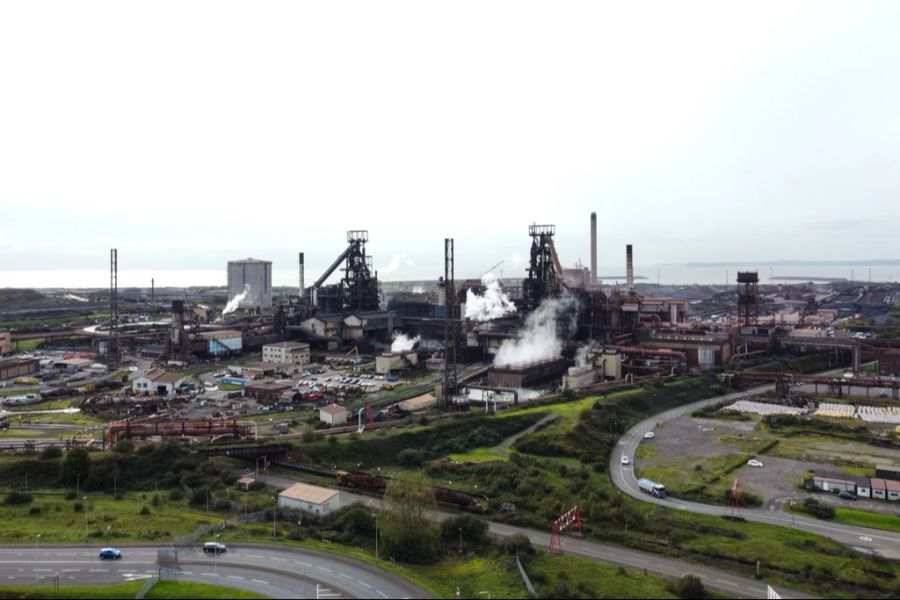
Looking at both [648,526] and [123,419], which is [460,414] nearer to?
[648,526]

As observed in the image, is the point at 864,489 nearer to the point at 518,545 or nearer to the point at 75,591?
the point at 518,545

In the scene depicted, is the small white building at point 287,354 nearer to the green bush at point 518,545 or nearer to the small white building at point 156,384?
the small white building at point 156,384

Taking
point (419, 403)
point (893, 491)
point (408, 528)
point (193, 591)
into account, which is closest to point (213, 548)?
point (193, 591)

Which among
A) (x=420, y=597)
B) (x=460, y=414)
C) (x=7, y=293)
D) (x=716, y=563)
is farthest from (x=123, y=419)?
(x=7, y=293)

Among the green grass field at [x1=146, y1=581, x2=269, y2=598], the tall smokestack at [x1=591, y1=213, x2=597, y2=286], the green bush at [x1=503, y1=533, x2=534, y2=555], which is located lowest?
the green bush at [x1=503, y1=533, x2=534, y2=555]

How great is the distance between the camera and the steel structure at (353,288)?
239 ft

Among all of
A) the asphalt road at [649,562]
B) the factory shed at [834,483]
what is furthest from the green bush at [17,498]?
the factory shed at [834,483]

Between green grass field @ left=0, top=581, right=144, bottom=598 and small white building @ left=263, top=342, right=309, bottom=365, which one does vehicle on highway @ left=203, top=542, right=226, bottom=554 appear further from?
small white building @ left=263, top=342, right=309, bottom=365

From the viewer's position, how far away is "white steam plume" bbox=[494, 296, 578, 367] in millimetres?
52625

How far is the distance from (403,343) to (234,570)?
1814 inches

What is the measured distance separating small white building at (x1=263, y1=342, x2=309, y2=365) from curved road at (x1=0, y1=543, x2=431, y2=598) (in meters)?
37.6

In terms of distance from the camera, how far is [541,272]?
208 ft

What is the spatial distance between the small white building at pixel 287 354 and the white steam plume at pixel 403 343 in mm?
8343

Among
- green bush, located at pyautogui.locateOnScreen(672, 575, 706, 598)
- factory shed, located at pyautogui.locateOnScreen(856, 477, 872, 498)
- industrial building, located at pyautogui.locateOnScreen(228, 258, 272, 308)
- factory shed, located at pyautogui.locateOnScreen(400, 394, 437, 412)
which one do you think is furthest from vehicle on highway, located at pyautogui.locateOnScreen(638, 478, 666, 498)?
industrial building, located at pyautogui.locateOnScreen(228, 258, 272, 308)
